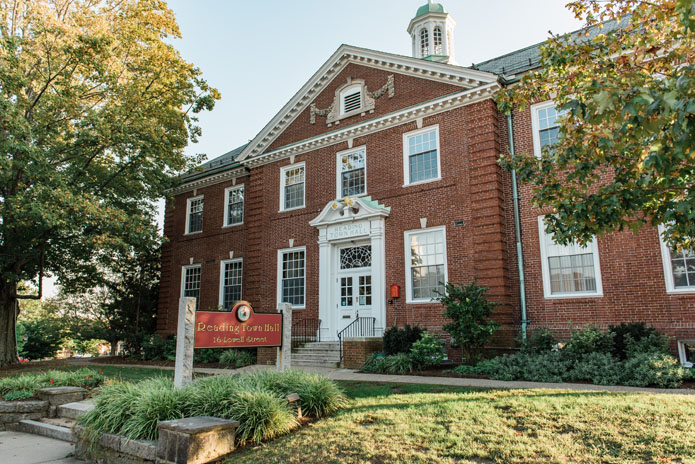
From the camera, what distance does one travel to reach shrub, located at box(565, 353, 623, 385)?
9117mm

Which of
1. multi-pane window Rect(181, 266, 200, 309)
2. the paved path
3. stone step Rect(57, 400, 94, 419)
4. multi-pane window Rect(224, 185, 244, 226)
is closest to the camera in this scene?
the paved path

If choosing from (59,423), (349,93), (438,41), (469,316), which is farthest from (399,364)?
(438,41)

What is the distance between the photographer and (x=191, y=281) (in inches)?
853

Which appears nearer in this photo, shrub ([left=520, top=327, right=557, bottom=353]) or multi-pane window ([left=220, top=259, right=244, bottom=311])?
shrub ([left=520, top=327, right=557, bottom=353])

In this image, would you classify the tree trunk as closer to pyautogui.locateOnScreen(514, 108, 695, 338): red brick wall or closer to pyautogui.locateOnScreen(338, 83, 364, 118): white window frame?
pyautogui.locateOnScreen(338, 83, 364, 118): white window frame

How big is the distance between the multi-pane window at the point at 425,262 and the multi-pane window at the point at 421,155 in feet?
5.92

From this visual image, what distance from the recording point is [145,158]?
58.7 feet

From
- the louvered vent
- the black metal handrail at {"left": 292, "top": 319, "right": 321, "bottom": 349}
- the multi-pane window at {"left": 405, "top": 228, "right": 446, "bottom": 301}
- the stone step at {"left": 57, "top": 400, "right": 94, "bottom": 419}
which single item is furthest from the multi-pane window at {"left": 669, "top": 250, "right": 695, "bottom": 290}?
the stone step at {"left": 57, "top": 400, "right": 94, "bottom": 419}

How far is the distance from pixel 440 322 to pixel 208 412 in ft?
29.5

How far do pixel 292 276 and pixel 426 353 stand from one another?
688 centimetres

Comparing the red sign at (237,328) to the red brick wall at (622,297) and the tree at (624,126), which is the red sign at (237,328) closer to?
the tree at (624,126)

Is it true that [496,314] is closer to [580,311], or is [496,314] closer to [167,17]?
[580,311]

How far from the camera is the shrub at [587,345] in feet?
34.2

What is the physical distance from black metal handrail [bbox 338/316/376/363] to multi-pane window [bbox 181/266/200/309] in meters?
8.98
